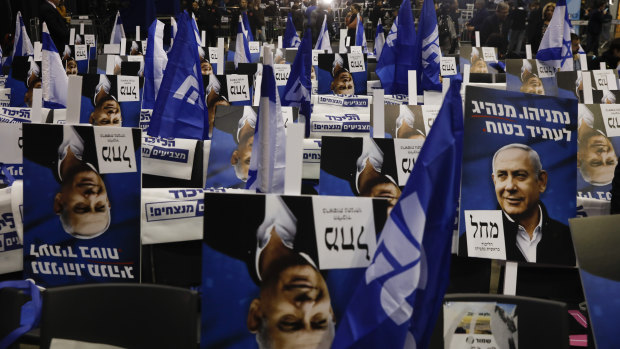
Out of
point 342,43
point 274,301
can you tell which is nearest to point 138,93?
point 274,301

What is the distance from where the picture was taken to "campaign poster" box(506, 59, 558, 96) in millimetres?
7227

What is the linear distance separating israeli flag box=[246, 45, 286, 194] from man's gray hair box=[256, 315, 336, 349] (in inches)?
17.4

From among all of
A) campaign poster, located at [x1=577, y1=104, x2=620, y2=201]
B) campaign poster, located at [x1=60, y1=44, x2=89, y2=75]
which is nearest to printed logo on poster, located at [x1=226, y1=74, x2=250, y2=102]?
campaign poster, located at [x1=577, y1=104, x2=620, y2=201]

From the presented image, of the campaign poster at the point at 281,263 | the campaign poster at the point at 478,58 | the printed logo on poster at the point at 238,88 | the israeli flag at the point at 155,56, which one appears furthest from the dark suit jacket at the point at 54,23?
the campaign poster at the point at 281,263

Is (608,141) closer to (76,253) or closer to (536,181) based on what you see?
(536,181)

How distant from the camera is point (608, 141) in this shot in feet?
14.7

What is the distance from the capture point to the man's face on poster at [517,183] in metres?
3.08

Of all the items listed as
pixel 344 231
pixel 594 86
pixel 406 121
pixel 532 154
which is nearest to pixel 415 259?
pixel 344 231

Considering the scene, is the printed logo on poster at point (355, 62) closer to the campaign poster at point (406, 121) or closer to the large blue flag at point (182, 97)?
the large blue flag at point (182, 97)

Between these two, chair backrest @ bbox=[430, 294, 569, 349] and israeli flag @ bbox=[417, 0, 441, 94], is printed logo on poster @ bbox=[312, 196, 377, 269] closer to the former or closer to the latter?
chair backrest @ bbox=[430, 294, 569, 349]

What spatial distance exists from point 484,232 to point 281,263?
1211 millimetres

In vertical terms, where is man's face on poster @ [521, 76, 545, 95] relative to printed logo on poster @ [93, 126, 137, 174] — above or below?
above

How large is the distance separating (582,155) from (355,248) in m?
2.74

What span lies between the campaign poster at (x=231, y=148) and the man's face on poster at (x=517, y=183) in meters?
1.36
